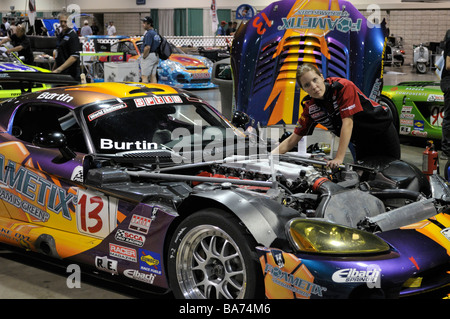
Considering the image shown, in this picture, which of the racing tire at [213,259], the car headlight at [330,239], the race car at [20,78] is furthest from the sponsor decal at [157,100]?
the car headlight at [330,239]

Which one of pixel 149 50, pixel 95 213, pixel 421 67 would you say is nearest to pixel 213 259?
pixel 95 213

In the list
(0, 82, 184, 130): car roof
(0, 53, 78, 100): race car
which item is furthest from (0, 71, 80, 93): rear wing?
(0, 82, 184, 130): car roof

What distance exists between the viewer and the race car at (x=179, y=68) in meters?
14.9

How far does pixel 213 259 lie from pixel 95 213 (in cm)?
94

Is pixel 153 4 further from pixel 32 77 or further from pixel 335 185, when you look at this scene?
pixel 335 185

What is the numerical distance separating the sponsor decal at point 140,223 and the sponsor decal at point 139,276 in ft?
0.81

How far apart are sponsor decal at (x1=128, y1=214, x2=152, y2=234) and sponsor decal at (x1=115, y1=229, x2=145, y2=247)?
0.11ft

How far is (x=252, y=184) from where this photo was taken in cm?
362

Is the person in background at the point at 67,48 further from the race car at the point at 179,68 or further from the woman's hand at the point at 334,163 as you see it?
the woman's hand at the point at 334,163
